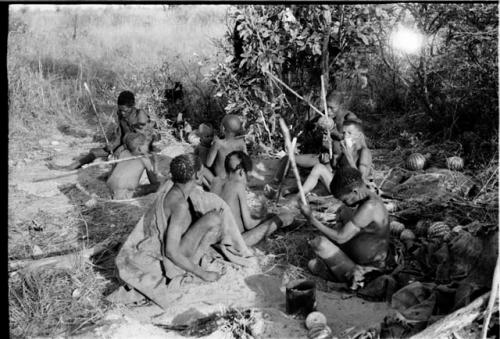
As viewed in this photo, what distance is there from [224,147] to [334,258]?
1894 mm

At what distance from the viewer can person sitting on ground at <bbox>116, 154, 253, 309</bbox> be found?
3.76m

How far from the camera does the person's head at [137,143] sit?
6.12 meters

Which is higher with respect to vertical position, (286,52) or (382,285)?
(286,52)

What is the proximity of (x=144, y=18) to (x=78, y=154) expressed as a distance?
1003cm

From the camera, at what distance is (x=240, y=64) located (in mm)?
6441

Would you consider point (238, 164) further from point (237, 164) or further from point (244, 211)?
point (244, 211)

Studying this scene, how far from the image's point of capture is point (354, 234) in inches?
152

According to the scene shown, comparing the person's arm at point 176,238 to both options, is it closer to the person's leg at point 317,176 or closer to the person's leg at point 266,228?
the person's leg at point 266,228

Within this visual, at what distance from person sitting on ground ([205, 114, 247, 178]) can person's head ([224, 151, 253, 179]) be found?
0.41m

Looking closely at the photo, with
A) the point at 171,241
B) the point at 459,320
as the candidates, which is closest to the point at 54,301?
the point at 171,241

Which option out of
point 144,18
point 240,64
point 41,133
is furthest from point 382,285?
point 144,18

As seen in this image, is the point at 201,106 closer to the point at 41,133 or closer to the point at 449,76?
the point at 41,133

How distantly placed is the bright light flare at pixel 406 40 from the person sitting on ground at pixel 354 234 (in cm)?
449

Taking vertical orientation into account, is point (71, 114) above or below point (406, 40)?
below
